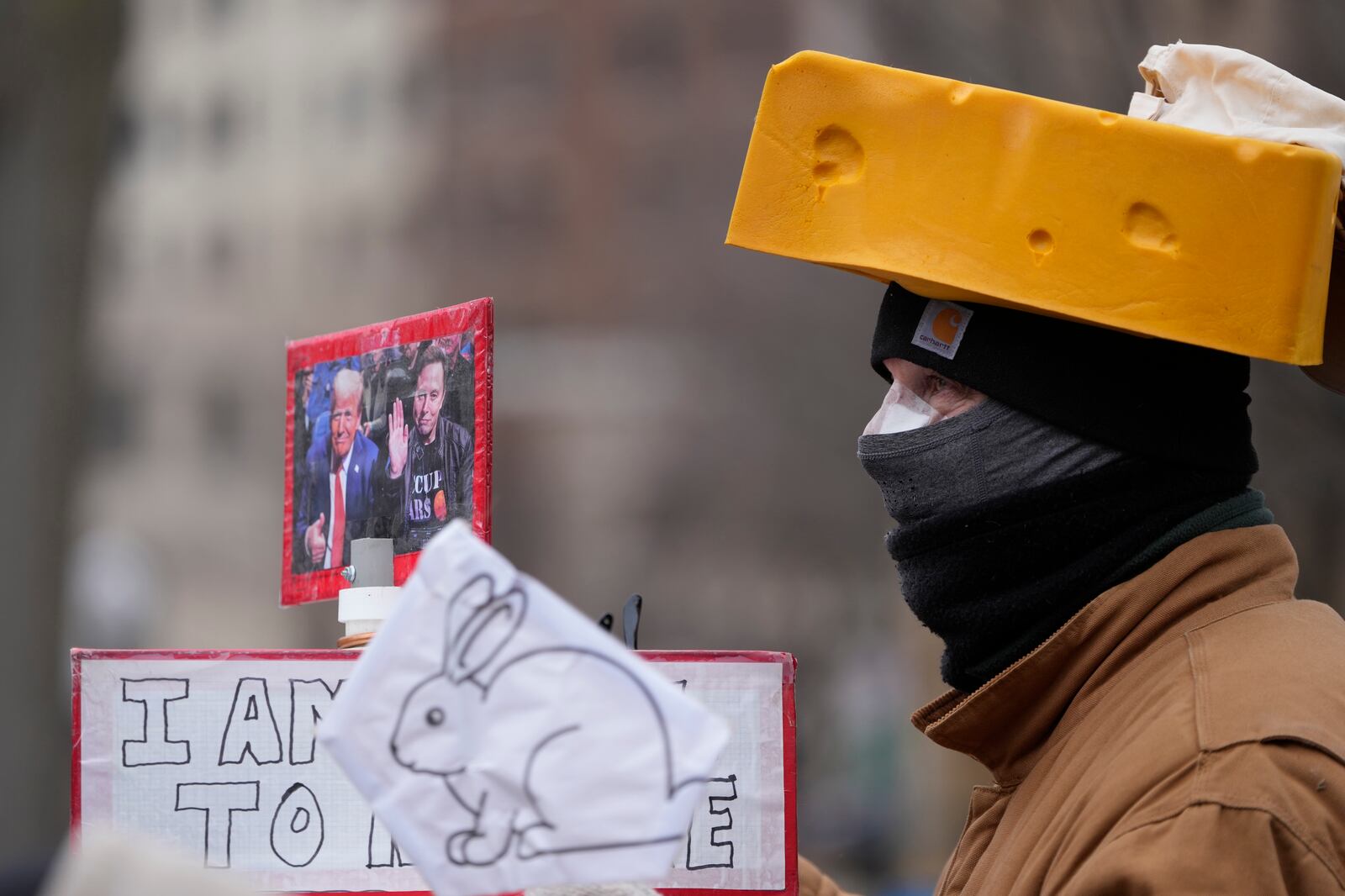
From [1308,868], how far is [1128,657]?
1.55 ft

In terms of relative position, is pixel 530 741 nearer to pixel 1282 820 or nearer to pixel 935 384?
pixel 1282 820

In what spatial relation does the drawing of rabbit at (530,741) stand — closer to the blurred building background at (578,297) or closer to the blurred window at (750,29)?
the blurred building background at (578,297)

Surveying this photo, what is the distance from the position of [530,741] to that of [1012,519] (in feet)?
3.58

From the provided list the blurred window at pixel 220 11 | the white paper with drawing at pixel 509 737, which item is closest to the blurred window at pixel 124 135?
the blurred window at pixel 220 11

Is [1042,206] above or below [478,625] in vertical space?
above

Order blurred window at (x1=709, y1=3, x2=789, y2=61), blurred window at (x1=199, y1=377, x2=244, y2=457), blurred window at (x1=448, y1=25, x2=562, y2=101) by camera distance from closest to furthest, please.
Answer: blurred window at (x1=709, y1=3, x2=789, y2=61), blurred window at (x1=448, y1=25, x2=562, y2=101), blurred window at (x1=199, y1=377, x2=244, y2=457)

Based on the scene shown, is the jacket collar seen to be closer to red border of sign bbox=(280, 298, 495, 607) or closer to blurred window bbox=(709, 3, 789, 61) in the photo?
red border of sign bbox=(280, 298, 495, 607)

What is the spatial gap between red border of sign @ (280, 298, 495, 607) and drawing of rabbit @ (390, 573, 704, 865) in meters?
0.67

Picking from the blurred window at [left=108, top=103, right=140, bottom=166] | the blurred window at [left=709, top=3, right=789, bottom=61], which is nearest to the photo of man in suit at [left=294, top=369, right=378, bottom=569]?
the blurred window at [left=108, top=103, right=140, bottom=166]

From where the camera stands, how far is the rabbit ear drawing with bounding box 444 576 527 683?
4.90ft

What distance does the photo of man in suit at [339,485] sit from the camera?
2449 mm

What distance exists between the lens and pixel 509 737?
4.84ft

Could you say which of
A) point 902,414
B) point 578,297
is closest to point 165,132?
point 578,297

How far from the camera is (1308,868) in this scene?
167 cm
